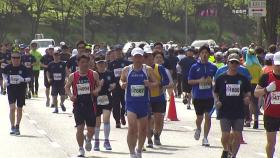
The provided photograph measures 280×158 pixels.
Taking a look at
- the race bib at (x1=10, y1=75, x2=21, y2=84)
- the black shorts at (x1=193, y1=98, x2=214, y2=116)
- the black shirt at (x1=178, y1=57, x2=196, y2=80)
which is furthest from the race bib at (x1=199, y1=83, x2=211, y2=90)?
the black shirt at (x1=178, y1=57, x2=196, y2=80)

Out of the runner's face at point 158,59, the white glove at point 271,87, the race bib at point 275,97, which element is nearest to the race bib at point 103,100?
the runner's face at point 158,59

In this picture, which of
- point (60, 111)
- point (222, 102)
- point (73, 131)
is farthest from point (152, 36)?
point (222, 102)

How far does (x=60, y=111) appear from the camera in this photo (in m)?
24.8

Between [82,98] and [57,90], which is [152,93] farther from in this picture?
[57,90]

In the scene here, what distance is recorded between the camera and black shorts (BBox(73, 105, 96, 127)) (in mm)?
13758

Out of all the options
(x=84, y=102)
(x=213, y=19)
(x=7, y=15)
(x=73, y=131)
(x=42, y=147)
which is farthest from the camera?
(x=213, y=19)

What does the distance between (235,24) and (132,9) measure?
16.3 m

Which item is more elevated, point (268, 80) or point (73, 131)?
point (268, 80)

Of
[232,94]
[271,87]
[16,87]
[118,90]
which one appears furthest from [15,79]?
[271,87]

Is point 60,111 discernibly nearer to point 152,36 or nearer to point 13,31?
point 13,31

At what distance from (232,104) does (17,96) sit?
686cm

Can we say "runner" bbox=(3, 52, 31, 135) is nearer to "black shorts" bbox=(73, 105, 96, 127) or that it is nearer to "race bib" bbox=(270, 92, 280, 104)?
"black shorts" bbox=(73, 105, 96, 127)

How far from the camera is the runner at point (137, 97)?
42.8ft

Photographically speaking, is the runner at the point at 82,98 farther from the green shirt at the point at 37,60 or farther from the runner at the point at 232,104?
the green shirt at the point at 37,60
